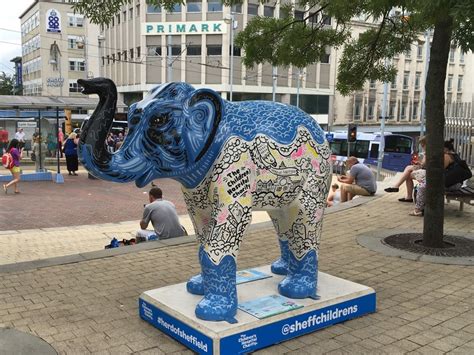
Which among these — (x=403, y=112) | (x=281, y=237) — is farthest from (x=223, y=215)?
(x=403, y=112)

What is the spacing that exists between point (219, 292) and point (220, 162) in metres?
0.95

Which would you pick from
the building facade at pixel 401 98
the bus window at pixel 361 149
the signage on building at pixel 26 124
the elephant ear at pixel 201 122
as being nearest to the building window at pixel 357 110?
the building facade at pixel 401 98

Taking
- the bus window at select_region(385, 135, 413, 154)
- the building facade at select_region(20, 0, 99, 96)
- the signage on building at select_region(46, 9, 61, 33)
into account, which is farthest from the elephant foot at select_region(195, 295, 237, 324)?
the signage on building at select_region(46, 9, 61, 33)

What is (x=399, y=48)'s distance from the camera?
8742 millimetres

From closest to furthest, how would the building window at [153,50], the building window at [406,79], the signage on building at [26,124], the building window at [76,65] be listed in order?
the signage on building at [26,124]
the building window at [153,50]
the building window at [406,79]
the building window at [76,65]

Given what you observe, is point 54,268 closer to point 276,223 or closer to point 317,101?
point 276,223

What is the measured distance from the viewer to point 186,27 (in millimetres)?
41844

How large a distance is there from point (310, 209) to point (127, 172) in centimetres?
158

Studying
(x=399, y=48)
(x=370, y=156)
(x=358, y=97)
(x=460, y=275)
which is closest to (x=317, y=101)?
(x=358, y=97)

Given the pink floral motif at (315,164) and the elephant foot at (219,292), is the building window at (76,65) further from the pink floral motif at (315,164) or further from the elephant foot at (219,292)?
the elephant foot at (219,292)

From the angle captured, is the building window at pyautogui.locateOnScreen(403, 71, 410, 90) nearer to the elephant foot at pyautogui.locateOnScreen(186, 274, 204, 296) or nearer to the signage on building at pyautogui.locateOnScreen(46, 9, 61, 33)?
the signage on building at pyautogui.locateOnScreen(46, 9, 61, 33)

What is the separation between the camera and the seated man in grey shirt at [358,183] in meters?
11.1

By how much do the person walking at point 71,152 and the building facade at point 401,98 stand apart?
32624 millimetres

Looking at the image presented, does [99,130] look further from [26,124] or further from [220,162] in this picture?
[26,124]
